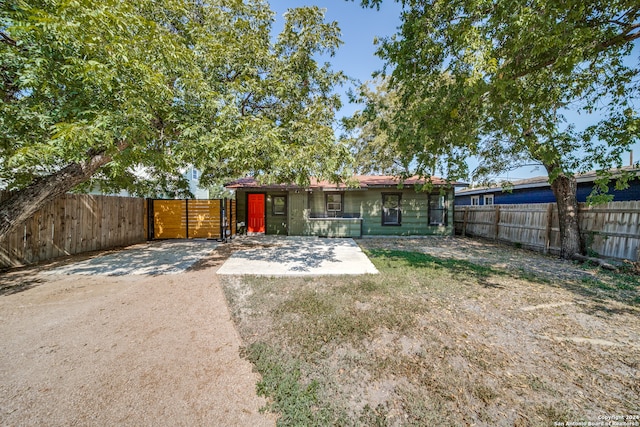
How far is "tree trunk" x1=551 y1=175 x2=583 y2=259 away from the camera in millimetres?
7055

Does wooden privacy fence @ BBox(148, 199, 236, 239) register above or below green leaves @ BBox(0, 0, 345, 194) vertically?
below

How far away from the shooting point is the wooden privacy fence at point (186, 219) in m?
10.5

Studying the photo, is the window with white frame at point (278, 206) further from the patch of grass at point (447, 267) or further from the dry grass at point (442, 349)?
the dry grass at point (442, 349)

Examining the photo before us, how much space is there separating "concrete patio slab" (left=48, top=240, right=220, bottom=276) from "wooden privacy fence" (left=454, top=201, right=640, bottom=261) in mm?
11126

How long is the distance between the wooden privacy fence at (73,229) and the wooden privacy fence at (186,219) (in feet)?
2.39

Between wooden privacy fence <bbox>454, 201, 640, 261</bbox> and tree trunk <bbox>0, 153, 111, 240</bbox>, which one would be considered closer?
tree trunk <bbox>0, 153, 111, 240</bbox>

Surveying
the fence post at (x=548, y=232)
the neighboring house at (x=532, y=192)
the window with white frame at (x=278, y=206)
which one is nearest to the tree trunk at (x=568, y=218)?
the fence post at (x=548, y=232)

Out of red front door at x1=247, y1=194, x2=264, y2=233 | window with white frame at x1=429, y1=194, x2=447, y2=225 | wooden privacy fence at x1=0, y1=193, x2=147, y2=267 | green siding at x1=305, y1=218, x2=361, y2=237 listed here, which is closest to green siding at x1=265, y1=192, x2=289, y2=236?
red front door at x1=247, y1=194, x2=264, y2=233

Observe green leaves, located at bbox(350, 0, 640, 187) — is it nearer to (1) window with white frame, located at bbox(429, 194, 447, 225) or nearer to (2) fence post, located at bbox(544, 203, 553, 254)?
(2) fence post, located at bbox(544, 203, 553, 254)

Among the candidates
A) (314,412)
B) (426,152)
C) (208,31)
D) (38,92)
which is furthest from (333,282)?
(208,31)

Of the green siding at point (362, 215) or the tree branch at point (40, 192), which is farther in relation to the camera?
the green siding at point (362, 215)

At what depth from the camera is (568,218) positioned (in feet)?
23.4

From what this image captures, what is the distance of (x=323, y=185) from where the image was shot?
1140 cm

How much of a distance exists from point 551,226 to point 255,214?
12045mm
